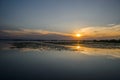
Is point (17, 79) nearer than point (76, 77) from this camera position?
Yes

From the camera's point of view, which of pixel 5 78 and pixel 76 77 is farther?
pixel 76 77

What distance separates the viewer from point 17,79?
7.52 metres

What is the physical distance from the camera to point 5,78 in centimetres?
766

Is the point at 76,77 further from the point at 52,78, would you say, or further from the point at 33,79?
the point at 33,79

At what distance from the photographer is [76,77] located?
8164 mm

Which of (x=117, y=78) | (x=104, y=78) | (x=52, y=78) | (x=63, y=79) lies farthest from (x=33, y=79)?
(x=117, y=78)

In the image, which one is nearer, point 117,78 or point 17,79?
point 17,79

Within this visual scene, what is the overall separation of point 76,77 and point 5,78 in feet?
12.1

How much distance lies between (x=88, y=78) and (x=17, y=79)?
12.0ft

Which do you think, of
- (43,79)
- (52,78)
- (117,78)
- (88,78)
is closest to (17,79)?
(43,79)

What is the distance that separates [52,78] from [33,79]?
3.25 feet

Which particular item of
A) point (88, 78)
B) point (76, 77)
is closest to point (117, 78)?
point (88, 78)

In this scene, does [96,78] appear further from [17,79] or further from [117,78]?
[17,79]

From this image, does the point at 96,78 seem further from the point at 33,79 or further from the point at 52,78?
the point at 33,79
